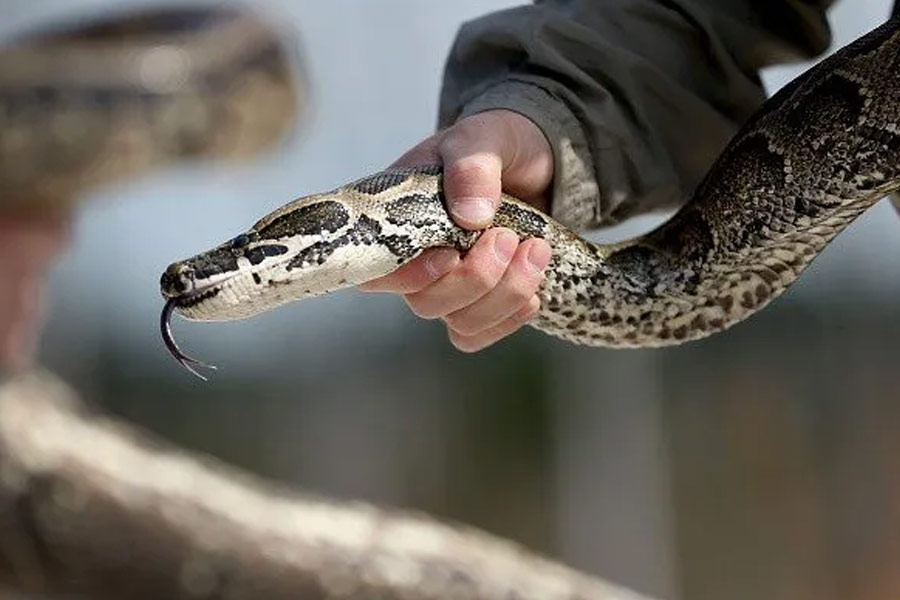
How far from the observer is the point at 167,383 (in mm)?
10148

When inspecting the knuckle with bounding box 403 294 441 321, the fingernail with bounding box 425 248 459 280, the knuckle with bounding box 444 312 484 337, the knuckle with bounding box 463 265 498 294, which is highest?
the fingernail with bounding box 425 248 459 280

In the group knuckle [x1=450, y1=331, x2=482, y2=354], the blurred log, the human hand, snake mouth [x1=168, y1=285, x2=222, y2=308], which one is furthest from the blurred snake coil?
the human hand

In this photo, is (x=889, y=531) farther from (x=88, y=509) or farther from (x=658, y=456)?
(x=88, y=509)

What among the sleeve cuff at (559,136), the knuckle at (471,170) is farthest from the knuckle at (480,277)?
the sleeve cuff at (559,136)

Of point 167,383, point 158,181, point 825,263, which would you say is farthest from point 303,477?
point 158,181

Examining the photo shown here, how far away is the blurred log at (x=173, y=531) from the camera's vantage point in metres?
3.13

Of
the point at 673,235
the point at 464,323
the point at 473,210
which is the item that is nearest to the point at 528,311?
the point at 464,323

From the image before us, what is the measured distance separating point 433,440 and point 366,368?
38.2 inches

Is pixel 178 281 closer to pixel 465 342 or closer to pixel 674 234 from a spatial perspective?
pixel 465 342

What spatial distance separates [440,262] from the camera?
207cm

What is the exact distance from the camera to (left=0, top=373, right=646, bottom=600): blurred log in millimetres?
3133

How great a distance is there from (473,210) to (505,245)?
0.08m

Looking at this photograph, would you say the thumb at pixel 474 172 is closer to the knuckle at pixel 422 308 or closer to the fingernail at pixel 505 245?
the fingernail at pixel 505 245

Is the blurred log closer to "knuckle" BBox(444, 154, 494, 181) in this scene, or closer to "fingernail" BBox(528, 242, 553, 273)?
"fingernail" BBox(528, 242, 553, 273)
